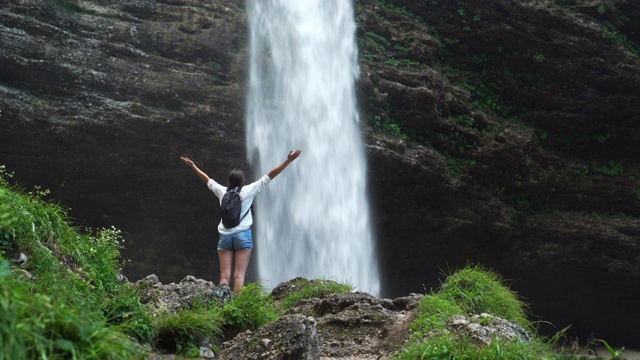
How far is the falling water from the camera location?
12.7m

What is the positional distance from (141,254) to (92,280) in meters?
9.81

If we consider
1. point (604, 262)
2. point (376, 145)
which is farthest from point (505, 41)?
point (604, 262)

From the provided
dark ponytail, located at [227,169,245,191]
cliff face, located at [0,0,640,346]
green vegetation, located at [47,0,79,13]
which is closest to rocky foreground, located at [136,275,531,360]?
dark ponytail, located at [227,169,245,191]

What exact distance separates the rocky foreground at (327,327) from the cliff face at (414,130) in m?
6.68

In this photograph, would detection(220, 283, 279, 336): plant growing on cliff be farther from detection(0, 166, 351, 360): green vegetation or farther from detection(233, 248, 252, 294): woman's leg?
detection(233, 248, 252, 294): woman's leg

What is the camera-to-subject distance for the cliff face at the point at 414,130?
12031mm

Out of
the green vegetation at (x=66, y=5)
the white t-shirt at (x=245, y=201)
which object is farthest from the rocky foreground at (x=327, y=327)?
the green vegetation at (x=66, y=5)

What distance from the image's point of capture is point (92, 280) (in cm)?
421

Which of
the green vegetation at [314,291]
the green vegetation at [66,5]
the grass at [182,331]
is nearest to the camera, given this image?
the grass at [182,331]

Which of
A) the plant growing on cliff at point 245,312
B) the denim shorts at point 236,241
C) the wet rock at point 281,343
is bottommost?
the denim shorts at point 236,241

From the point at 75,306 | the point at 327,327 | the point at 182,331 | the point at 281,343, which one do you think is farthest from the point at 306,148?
the point at 75,306

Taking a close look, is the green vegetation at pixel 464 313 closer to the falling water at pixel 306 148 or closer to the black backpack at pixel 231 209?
the black backpack at pixel 231 209

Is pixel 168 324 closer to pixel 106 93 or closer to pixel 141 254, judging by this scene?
pixel 106 93

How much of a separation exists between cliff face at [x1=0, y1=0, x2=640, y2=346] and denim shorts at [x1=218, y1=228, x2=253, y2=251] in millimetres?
5698
